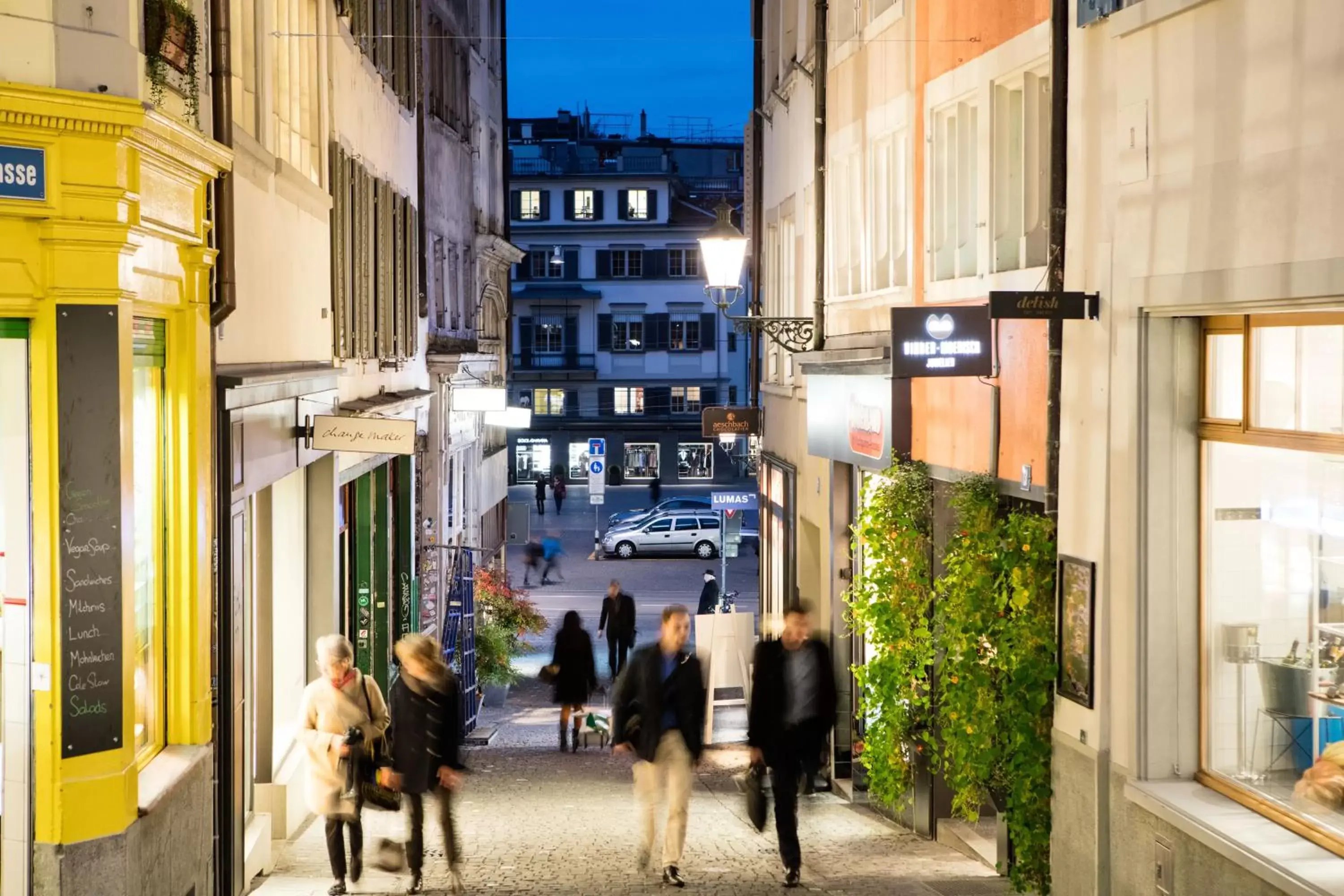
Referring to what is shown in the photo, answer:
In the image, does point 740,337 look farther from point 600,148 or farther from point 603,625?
point 603,625

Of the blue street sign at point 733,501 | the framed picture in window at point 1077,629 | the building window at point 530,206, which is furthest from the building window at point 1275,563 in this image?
the building window at point 530,206

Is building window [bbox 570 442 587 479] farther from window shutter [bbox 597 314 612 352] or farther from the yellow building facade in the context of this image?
the yellow building facade

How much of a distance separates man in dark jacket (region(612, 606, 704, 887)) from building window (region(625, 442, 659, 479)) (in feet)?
193

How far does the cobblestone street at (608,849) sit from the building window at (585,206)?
175ft

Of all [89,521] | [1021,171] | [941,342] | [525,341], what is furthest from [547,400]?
[89,521]

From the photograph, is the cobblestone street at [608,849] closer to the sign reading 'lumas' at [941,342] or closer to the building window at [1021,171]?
the sign reading 'lumas' at [941,342]

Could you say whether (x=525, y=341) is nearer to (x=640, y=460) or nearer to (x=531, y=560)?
(x=640, y=460)

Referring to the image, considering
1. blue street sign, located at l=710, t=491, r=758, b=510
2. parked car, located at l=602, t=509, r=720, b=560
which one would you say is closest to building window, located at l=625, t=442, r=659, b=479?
parked car, located at l=602, t=509, r=720, b=560

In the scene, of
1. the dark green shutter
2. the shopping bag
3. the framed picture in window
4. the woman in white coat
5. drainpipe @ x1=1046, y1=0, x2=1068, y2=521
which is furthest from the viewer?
the shopping bag

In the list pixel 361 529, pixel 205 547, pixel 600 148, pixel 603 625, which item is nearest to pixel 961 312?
pixel 205 547

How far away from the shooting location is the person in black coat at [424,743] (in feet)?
31.5

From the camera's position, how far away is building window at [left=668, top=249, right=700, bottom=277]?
6750 cm

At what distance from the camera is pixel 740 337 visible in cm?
6800

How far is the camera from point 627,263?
68000 mm
